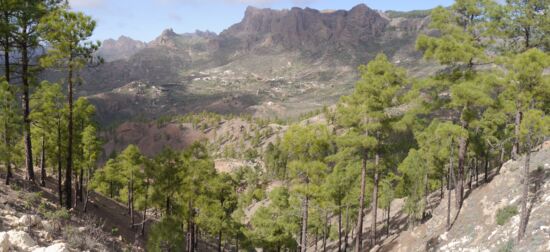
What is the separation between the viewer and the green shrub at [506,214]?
21.0 metres

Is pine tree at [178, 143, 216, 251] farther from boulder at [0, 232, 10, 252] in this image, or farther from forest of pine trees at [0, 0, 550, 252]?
boulder at [0, 232, 10, 252]

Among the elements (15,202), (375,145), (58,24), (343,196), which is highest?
(58,24)

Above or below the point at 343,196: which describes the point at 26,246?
above

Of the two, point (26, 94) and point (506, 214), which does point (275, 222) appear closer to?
point (506, 214)

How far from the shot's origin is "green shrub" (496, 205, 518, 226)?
21.0 metres

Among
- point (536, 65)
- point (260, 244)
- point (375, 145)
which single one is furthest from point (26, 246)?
point (260, 244)

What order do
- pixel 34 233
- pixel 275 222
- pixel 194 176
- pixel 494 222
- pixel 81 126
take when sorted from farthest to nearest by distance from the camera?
1. pixel 275 222
2. pixel 81 126
3. pixel 194 176
4. pixel 494 222
5. pixel 34 233

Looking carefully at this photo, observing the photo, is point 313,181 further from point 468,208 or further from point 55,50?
point 55,50

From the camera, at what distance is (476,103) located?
21797 mm

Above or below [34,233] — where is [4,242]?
above

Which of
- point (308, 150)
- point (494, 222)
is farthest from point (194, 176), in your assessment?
point (494, 222)

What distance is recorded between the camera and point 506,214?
69.3 feet

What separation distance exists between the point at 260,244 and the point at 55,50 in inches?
974

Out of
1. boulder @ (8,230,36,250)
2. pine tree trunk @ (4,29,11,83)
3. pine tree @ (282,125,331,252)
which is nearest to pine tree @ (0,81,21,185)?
pine tree trunk @ (4,29,11,83)
